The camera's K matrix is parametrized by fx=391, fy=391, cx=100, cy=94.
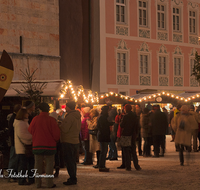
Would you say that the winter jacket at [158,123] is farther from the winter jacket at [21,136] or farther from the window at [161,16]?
the window at [161,16]

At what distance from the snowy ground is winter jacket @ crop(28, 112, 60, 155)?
83 centimetres

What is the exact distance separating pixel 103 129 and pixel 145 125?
138 inches

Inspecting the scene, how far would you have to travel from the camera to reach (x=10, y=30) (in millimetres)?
16875

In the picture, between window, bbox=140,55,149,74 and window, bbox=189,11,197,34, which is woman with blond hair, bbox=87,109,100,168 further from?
window, bbox=189,11,197,34

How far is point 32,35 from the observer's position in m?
17.4

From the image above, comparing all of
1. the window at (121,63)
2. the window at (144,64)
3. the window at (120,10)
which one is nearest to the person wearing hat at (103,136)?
the window at (121,63)

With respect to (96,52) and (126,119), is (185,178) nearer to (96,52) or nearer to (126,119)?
(126,119)

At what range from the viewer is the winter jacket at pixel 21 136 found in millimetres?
7859

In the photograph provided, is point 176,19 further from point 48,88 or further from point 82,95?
point 48,88

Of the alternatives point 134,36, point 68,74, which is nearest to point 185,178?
point 68,74

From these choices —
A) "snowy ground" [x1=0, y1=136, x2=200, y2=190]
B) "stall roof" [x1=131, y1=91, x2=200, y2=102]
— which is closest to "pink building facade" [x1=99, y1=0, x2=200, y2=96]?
"stall roof" [x1=131, y1=91, x2=200, y2=102]

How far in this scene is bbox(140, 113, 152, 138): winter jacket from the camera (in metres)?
12.9

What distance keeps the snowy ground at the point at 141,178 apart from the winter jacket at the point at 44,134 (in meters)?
0.83

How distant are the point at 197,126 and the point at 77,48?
9.74m
